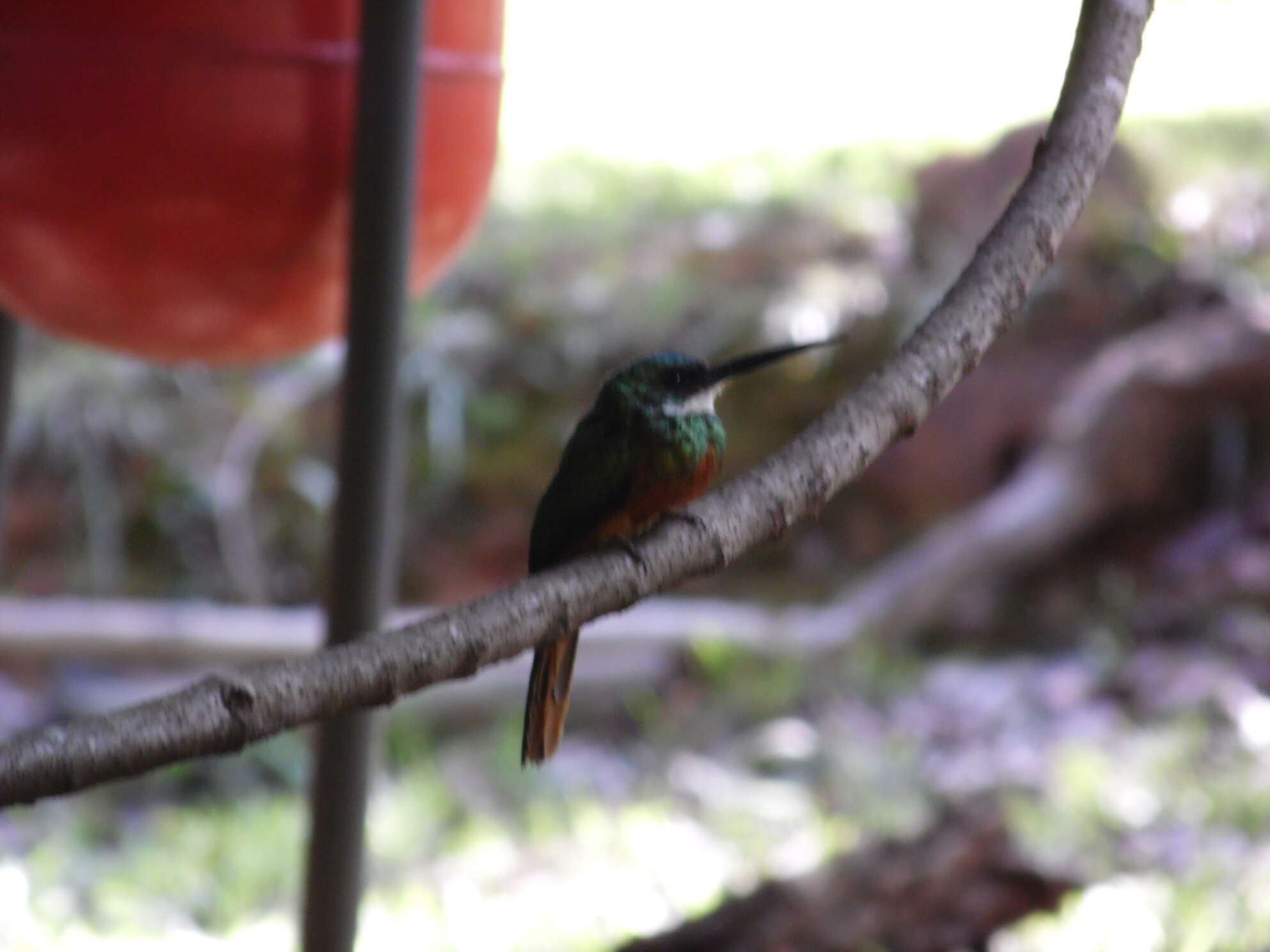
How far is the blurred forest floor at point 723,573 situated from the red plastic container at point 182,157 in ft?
3.16

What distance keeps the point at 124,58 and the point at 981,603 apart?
2.00 m

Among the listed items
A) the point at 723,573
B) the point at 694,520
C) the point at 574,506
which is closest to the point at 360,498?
the point at 574,506

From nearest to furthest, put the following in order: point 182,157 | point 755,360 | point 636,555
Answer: point 636,555
point 755,360
point 182,157

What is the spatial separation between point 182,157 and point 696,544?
0.52m

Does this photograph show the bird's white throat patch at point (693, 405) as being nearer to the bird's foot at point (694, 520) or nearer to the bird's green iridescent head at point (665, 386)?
the bird's green iridescent head at point (665, 386)

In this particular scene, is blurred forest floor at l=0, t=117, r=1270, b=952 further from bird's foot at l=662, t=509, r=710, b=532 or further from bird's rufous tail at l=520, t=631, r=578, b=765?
bird's foot at l=662, t=509, r=710, b=532

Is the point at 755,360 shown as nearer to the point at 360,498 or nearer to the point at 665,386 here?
the point at 665,386

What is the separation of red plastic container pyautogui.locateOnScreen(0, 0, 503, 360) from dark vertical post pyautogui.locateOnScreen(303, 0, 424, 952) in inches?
2.4

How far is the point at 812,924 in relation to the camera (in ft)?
4.47

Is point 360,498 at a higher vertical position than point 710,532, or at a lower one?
lower

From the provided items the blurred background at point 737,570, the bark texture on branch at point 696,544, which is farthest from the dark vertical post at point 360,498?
the blurred background at point 737,570

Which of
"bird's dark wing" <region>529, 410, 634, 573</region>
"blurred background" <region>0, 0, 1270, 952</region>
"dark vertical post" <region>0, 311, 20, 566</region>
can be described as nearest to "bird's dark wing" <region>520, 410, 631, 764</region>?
"bird's dark wing" <region>529, 410, 634, 573</region>

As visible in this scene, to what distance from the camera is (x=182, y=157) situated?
93 centimetres

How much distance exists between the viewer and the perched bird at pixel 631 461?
0.82 meters
